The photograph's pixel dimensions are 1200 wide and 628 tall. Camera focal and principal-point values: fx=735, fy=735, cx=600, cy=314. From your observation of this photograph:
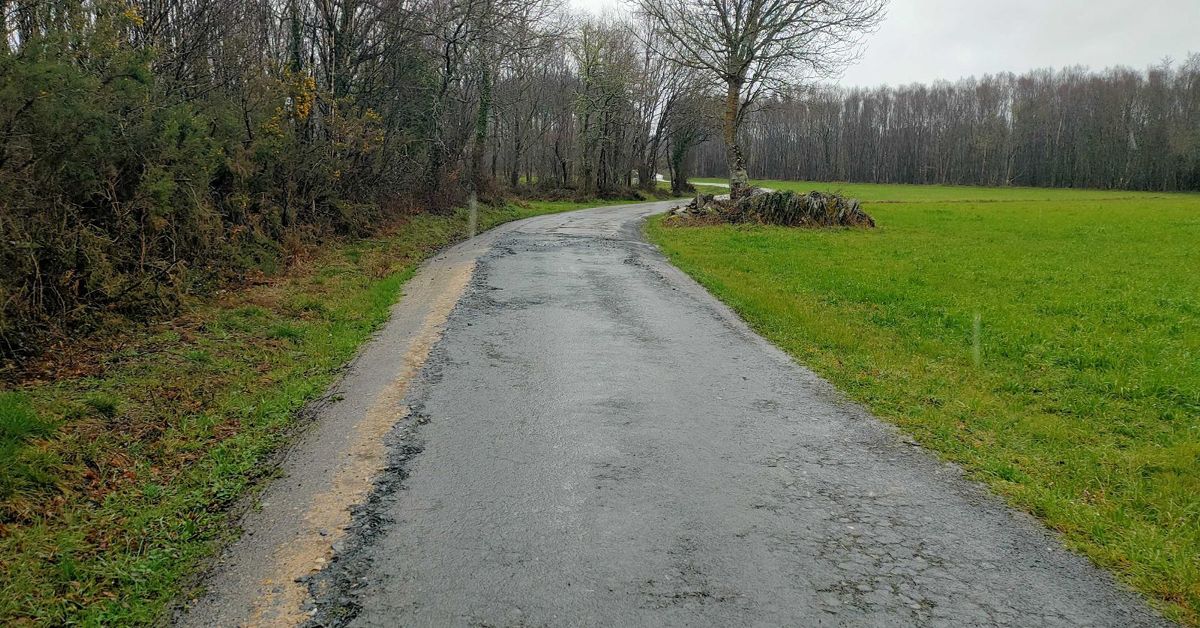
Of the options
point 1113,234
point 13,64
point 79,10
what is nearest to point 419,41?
point 79,10

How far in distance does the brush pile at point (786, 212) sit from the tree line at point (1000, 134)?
4516 centimetres

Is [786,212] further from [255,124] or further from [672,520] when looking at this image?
[672,520]

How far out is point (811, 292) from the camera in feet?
37.6

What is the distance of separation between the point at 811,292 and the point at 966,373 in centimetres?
455

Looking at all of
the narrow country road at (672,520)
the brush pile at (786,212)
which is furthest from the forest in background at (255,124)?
the narrow country road at (672,520)

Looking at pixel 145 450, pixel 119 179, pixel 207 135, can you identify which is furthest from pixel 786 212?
pixel 145 450

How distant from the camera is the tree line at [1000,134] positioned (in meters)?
78.8

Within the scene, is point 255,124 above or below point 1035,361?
above

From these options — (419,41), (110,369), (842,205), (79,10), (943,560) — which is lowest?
(943,560)

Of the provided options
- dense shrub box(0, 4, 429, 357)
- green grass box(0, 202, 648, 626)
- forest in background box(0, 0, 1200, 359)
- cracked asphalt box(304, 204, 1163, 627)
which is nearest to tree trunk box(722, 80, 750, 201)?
forest in background box(0, 0, 1200, 359)

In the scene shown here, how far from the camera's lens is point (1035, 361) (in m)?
7.37

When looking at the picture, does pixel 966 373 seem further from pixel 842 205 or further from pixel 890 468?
pixel 842 205

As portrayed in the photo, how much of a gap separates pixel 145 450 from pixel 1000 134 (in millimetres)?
101392

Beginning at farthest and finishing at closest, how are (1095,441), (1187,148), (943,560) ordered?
(1187,148)
(1095,441)
(943,560)
